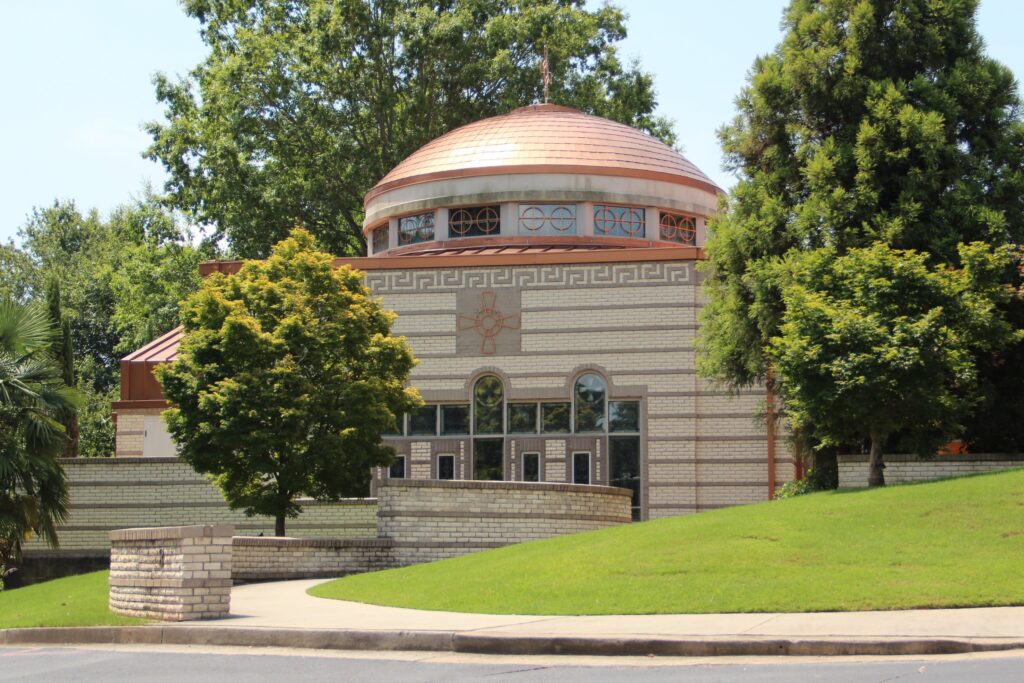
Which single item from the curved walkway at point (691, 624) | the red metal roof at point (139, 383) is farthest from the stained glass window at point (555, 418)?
the curved walkway at point (691, 624)

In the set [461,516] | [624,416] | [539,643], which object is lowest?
[539,643]

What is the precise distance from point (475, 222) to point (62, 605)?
20073 mm

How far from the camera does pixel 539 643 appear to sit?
1389cm

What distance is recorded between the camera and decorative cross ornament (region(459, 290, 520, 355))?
112ft

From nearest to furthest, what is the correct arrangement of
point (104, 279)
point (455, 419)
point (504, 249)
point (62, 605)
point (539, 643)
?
1. point (539, 643)
2. point (62, 605)
3. point (455, 419)
4. point (504, 249)
5. point (104, 279)

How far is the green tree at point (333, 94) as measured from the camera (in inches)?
1999

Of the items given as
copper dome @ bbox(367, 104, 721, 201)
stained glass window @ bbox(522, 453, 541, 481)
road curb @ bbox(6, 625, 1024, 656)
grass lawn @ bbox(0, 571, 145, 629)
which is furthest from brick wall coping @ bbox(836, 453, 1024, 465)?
copper dome @ bbox(367, 104, 721, 201)

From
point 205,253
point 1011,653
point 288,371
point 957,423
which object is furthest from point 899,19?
point 205,253

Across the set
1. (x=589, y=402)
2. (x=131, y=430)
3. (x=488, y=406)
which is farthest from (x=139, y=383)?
(x=589, y=402)

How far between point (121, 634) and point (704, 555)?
7.56m

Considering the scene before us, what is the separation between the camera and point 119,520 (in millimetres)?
31094

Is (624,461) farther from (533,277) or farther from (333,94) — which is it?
(333,94)

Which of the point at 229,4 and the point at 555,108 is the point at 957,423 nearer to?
the point at 555,108

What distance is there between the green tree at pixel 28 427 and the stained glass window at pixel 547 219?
47.3 ft
